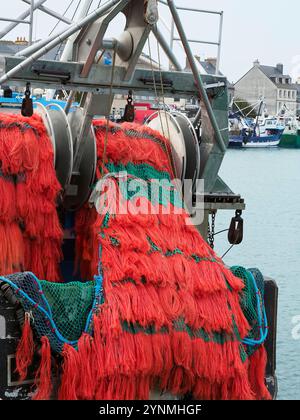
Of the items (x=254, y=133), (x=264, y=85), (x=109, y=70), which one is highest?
(x=264, y=85)

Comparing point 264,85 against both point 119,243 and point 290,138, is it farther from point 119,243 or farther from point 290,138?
point 119,243

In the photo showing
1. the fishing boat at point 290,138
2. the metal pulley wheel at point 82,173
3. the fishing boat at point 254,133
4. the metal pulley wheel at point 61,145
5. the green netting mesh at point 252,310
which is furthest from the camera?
the fishing boat at point 290,138

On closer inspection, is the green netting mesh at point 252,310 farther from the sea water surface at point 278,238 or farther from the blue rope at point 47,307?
the sea water surface at point 278,238

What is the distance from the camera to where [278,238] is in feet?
84.9

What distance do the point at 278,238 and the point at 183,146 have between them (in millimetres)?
18309

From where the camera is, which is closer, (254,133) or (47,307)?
(47,307)

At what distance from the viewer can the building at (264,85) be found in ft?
348

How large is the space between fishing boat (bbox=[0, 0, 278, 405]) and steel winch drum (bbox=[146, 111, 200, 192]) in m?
0.01

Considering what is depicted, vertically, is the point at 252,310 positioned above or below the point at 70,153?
below

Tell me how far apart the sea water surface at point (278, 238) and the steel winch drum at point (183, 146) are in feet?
13.5

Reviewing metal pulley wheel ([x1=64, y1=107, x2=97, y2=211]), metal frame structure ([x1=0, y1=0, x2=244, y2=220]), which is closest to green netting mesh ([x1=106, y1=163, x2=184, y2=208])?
metal pulley wheel ([x1=64, y1=107, x2=97, y2=211])

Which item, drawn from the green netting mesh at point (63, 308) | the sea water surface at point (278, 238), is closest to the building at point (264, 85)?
the sea water surface at point (278, 238)

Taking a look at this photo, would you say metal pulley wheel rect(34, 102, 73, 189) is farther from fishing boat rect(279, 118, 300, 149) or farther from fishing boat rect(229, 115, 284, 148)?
fishing boat rect(279, 118, 300, 149)

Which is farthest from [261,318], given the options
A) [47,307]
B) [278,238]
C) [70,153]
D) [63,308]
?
[278,238]
